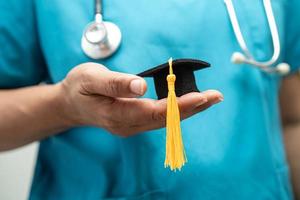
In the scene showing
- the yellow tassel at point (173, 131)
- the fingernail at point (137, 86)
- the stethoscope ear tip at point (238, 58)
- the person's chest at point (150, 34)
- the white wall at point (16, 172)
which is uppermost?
the person's chest at point (150, 34)

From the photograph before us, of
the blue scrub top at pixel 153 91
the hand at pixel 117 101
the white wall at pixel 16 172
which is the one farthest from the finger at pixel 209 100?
the white wall at pixel 16 172

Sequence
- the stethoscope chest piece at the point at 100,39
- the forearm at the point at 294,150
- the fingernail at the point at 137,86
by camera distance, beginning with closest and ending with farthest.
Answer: the fingernail at the point at 137,86 < the stethoscope chest piece at the point at 100,39 < the forearm at the point at 294,150

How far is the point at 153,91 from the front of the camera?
1.73ft

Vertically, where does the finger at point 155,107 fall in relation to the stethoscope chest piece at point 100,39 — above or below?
below

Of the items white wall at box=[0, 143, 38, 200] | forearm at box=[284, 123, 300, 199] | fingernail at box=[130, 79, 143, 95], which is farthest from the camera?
white wall at box=[0, 143, 38, 200]

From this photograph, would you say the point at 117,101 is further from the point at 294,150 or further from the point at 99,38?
the point at 294,150

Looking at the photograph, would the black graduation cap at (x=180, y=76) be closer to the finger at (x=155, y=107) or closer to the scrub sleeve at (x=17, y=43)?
the finger at (x=155, y=107)

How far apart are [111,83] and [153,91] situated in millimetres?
165

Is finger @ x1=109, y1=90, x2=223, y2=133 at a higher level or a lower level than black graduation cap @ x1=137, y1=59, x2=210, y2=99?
lower

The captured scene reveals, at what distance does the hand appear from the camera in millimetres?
368

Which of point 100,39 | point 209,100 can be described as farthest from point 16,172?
point 209,100

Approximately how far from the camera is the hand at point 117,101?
0.37m

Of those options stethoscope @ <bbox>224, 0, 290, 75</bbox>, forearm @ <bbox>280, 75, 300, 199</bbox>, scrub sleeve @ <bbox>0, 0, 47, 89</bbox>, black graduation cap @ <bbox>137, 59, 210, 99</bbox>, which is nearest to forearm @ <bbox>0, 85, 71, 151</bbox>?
scrub sleeve @ <bbox>0, 0, 47, 89</bbox>

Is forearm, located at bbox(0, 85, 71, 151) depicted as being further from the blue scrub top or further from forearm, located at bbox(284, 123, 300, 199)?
forearm, located at bbox(284, 123, 300, 199)
